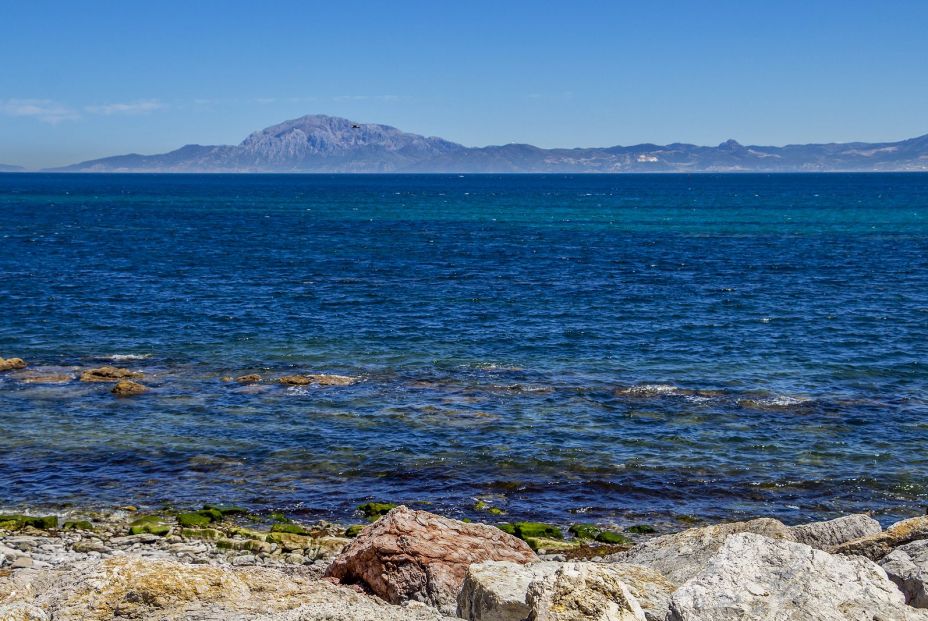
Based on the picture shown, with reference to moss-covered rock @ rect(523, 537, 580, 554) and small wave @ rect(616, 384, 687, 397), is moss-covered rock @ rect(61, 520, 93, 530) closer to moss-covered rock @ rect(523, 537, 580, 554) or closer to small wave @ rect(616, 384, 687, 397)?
moss-covered rock @ rect(523, 537, 580, 554)

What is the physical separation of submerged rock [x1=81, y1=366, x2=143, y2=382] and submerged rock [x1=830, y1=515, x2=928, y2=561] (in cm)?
3114

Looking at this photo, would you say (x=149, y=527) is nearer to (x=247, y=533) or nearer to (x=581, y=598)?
(x=247, y=533)

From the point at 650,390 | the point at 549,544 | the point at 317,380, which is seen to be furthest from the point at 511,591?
the point at 317,380

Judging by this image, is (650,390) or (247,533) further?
(650,390)

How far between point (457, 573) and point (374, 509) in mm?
8961

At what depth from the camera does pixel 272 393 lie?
3759 centimetres

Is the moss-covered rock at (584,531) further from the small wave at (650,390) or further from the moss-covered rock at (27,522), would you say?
the small wave at (650,390)

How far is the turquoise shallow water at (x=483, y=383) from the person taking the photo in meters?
27.8

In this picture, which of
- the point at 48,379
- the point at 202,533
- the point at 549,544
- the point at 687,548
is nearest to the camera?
the point at 687,548

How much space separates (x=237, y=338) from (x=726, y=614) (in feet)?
133

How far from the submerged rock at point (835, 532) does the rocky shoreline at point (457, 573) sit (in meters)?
0.03

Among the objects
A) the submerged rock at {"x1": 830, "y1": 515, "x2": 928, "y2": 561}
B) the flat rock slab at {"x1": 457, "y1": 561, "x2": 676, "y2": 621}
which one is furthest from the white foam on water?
the flat rock slab at {"x1": 457, "y1": 561, "x2": 676, "y2": 621}

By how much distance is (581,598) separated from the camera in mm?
11383

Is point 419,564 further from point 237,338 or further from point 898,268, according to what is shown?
point 898,268
